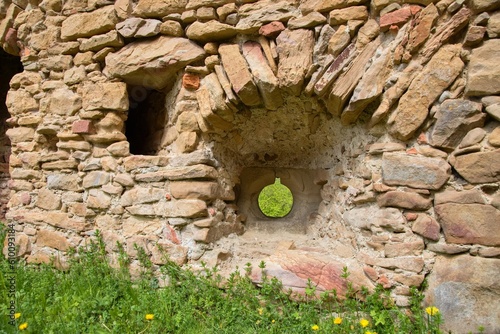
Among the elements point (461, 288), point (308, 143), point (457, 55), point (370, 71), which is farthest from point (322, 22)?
point (461, 288)

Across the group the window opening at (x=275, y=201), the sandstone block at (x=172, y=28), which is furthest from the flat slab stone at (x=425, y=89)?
the window opening at (x=275, y=201)

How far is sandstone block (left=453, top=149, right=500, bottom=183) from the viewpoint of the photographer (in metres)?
1.64

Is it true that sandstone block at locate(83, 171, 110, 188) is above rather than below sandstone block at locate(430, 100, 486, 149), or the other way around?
below

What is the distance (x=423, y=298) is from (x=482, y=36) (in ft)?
4.97

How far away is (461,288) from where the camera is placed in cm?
171

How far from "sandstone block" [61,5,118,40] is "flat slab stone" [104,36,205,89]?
254 millimetres

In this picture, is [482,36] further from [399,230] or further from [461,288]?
[461,288]

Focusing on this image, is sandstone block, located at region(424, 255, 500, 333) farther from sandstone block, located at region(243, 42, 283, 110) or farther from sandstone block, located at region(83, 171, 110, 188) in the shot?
sandstone block, located at region(83, 171, 110, 188)

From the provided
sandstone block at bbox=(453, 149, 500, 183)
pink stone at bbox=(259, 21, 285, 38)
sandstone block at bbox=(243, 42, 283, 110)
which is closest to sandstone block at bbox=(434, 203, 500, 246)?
sandstone block at bbox=(453, 149, 500, 183)

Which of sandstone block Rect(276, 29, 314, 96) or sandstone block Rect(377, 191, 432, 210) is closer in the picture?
sandstone block Rect(377, 191, 432, 210)

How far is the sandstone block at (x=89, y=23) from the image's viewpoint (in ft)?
8.48

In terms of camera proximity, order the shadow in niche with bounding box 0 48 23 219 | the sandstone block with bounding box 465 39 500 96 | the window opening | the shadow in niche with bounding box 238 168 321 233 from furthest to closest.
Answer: the window opening, the shadow in niche with bounding box 0 48 23 219, the shadow in niche with bounding box 238 168 321 233, the sandstone block with bounding box 465 39 500 96

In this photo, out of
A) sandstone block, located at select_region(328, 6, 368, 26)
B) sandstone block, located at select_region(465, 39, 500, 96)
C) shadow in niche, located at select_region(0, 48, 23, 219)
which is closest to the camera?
sandstone block, located at select_region(465, 39, 500, 96)

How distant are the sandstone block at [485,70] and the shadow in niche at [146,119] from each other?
7.42 feet
